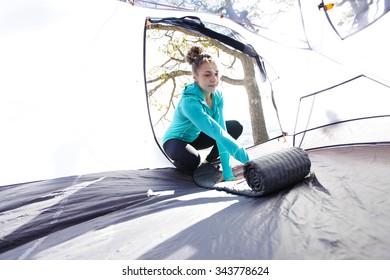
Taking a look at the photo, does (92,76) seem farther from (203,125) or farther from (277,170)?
(277,170)

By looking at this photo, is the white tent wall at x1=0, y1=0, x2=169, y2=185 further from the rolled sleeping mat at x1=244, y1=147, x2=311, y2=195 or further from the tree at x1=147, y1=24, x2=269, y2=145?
the tree at x1=147, y1=24, x2=269, y2=145

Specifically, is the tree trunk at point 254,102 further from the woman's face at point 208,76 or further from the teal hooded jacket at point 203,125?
the woman's face at point 208,76

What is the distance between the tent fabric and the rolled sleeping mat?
0.11 ft

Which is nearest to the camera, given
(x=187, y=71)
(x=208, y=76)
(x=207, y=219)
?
(x=207, y=219)

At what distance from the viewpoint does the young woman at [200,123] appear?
1261 millimetres

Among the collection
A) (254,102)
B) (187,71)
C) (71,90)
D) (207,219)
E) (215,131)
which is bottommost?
(207,219)

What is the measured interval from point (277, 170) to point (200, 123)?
0.47 m

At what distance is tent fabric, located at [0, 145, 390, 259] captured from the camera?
61 cm

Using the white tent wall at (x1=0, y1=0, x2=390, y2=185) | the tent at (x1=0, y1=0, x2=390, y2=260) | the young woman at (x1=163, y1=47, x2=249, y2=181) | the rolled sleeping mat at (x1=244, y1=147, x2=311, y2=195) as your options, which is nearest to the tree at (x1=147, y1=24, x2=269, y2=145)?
the tent at (x1=0, y1=0, x2=390, y2=260)

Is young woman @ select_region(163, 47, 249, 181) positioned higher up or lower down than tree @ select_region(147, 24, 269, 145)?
lower down

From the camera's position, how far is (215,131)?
49.5 inches

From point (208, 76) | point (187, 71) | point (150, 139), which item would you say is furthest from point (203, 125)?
point (187, 71)

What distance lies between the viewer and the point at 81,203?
114 cm

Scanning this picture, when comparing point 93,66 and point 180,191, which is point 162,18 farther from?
point 180,191
